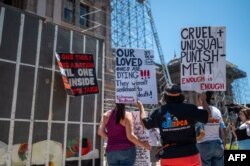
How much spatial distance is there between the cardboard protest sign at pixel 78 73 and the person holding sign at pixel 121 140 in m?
3.37

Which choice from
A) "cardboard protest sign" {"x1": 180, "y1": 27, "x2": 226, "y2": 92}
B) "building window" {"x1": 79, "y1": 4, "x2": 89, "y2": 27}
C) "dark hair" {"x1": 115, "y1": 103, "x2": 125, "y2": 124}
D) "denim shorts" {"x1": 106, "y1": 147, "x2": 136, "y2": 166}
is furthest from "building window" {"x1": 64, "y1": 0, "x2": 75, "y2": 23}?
"denim shorts" {"x1": 106, "y1": 147, "x2": 136, "y2": 166}

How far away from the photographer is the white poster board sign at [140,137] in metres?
6.91

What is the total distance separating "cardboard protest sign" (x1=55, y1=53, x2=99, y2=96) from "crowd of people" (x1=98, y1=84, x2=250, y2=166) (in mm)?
3098

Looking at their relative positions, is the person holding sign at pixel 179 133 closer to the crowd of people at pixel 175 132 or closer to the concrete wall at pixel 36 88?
the crowd of people at pixel 175 132

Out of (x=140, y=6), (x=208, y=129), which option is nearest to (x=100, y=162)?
(x=208, y=129)

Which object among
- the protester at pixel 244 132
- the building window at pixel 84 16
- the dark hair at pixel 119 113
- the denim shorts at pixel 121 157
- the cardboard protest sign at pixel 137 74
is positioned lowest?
the denim shorts at pixel 121 157

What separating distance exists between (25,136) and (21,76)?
4.29 feet

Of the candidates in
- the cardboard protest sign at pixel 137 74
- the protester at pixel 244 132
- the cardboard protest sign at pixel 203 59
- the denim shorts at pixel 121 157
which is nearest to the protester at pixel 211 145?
the cardboard protest sign at pixel 203 59

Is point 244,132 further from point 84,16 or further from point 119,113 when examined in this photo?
point 84,16

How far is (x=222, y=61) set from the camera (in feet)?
17.8

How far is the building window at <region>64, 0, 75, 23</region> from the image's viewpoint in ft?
67.0

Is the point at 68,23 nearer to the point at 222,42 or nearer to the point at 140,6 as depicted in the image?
the point at 140,6

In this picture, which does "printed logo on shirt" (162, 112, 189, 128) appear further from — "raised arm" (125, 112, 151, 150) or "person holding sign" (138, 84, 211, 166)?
"raised arm" (125, 112, 151, 150)

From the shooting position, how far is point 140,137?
22.5 feet
